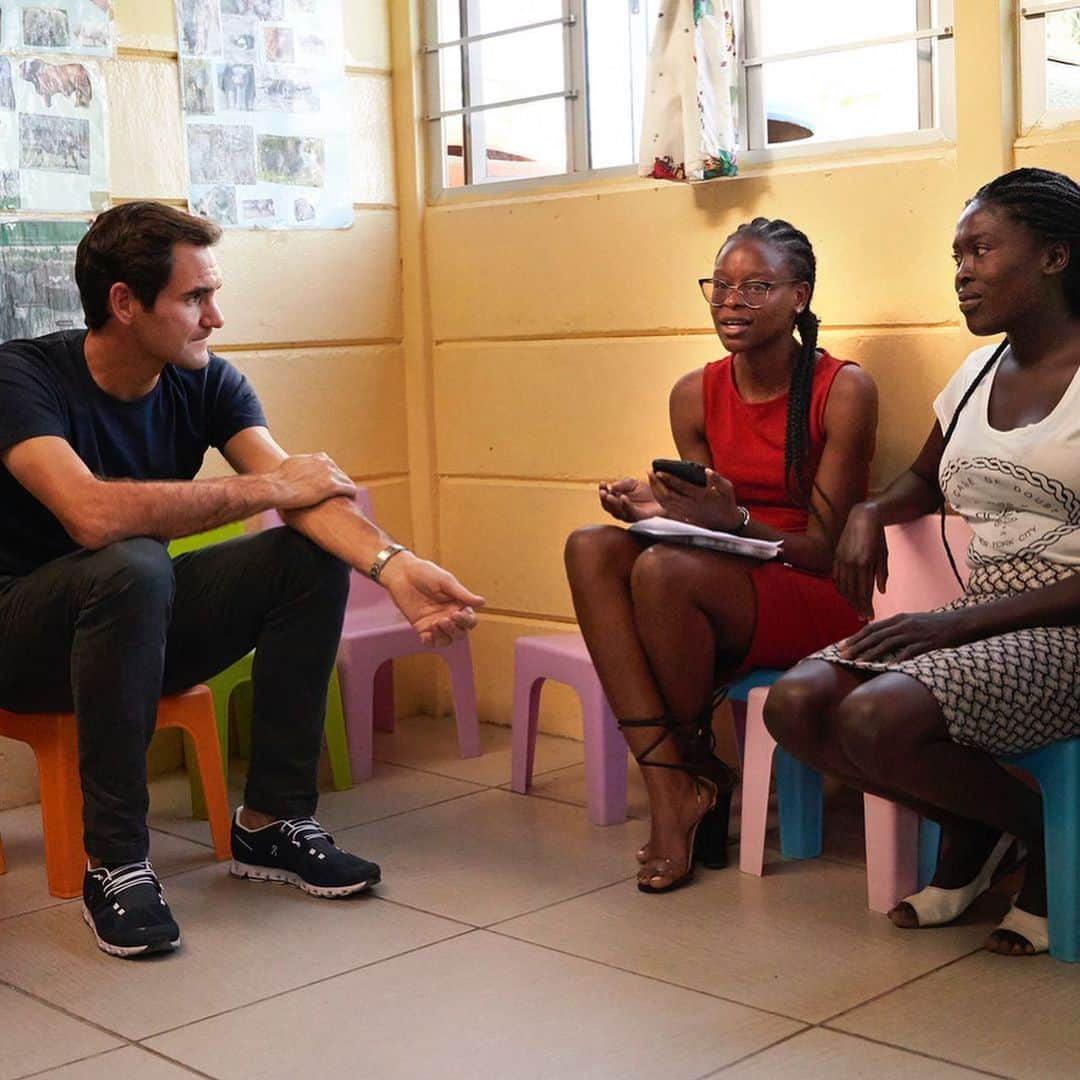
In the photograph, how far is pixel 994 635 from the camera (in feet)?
8.11

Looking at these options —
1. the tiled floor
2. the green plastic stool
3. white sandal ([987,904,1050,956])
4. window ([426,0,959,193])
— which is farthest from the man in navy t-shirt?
window ([426,0,959,193])

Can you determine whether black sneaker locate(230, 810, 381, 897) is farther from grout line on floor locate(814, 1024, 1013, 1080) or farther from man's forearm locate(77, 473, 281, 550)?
grout line on floor locate(814, 1024, 1013, 1080)

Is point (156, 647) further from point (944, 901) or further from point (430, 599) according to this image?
point (944, 901)

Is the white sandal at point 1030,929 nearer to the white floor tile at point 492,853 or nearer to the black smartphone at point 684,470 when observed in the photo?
the white floor tile at point 492,853

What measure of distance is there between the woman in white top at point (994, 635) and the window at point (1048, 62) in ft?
1.46

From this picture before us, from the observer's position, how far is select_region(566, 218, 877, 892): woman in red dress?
113 inches

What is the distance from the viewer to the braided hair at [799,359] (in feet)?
10.0

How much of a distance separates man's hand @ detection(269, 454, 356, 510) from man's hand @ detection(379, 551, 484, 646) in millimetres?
185

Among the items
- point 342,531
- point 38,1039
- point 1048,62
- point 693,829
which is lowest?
point 38,1039

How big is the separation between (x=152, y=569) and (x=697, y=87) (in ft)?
4.93

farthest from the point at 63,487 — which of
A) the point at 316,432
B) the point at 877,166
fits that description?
the point at 877,166

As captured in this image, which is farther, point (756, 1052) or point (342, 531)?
point (342, 531)

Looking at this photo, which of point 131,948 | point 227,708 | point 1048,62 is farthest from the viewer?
point 227,708

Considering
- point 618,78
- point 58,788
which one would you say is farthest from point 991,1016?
point 618,78
